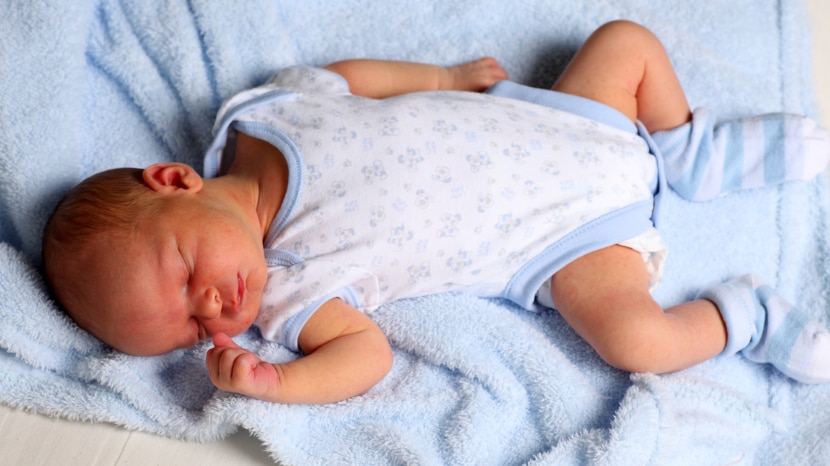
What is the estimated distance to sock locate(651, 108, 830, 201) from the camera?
154 cm

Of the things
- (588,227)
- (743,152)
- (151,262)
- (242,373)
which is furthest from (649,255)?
(151,262)

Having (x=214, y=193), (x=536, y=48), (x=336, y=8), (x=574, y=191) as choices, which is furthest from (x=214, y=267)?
(x=536, y=48)

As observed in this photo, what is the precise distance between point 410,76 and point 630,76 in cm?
41

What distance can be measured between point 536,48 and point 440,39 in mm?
197

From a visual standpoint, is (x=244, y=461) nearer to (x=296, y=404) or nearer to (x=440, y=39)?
(x=296, y=404)

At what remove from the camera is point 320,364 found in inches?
50.7

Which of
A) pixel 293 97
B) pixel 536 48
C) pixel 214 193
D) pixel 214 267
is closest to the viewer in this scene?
pixel 214 267

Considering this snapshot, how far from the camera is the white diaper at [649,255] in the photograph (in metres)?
1.44

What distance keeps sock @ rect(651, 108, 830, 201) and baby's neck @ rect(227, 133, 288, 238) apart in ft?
2.27

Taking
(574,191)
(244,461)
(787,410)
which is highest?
(574,191)

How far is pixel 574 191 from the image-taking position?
1405mm

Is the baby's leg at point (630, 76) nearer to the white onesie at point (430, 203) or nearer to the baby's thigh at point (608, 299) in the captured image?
the white onesie at point (430, 203)

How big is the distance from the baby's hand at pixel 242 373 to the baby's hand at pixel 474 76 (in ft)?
2.28

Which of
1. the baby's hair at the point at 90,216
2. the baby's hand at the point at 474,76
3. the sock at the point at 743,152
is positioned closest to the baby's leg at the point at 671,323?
the sock at the point at 743,152
